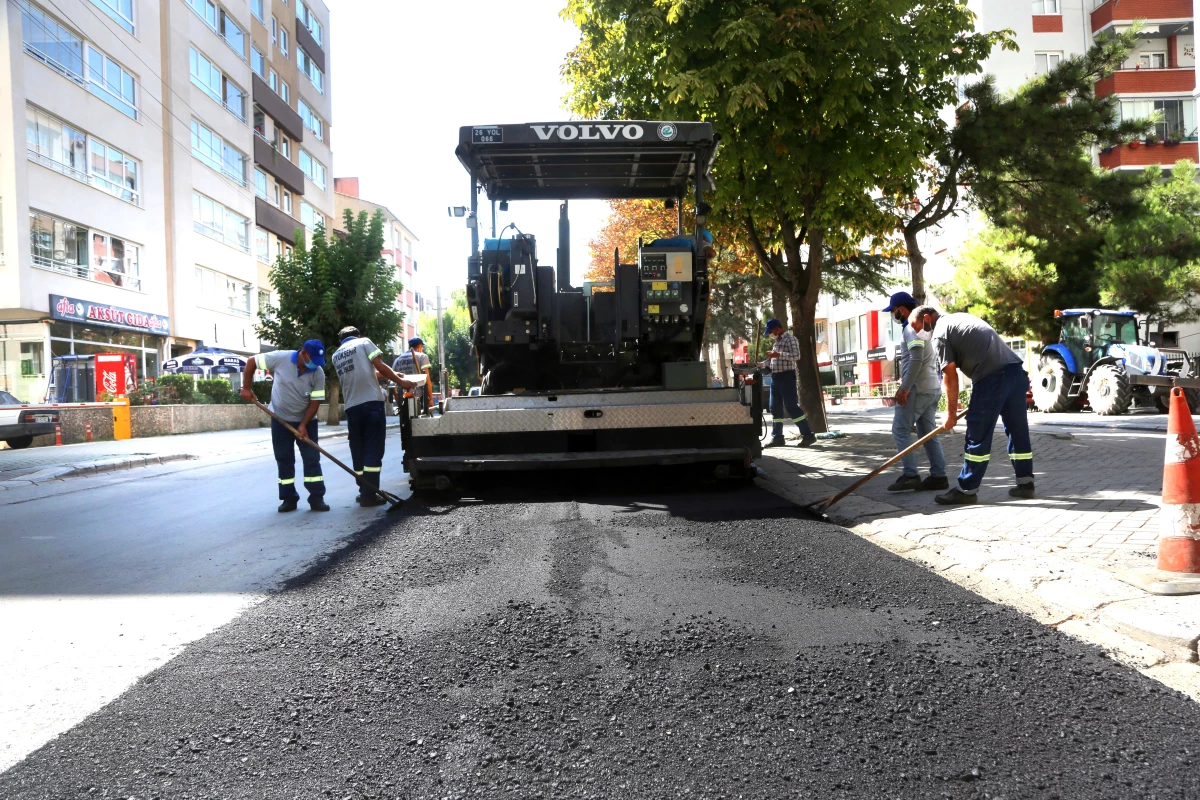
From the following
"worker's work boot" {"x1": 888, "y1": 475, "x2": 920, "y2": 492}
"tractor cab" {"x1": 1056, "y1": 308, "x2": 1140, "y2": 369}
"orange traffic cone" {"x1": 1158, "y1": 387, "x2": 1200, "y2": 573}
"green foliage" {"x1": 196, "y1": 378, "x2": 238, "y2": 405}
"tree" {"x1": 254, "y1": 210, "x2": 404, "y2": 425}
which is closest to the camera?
"orange traffic cone" {"x1": 1158, "y1": 387, "x2": 1200, "y2": 573}

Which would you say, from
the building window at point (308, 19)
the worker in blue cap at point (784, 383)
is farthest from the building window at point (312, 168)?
the worker in blue cap at point (784, 383)

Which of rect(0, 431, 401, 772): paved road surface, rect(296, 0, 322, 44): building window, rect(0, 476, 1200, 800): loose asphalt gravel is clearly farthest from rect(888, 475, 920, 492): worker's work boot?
rect(296, 0, 322, 44): building window

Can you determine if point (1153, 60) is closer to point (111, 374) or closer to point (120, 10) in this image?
point (120, 10)

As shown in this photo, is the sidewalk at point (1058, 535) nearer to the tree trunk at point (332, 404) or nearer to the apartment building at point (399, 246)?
the tree trunk at point (332, 404)

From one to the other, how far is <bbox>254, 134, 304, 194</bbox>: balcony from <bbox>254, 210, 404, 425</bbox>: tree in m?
9.81

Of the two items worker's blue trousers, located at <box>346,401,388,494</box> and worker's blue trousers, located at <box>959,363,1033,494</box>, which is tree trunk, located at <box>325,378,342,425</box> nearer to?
worker's blue trousers, located at <box>346,401,388,494</box>

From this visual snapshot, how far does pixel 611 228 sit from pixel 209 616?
24.1m

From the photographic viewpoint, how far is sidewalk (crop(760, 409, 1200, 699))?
3719 millimetres

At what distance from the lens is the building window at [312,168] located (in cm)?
4619

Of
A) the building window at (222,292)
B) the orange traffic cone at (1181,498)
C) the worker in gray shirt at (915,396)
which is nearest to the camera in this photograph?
the orange traffic cone at (1181,498)

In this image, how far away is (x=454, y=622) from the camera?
4148mm

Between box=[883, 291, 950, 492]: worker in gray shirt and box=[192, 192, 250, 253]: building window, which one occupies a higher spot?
box=[192, 192, 250, 253]: building window

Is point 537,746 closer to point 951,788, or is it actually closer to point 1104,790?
point 951,788

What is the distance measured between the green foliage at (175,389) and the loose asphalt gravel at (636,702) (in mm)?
20632
